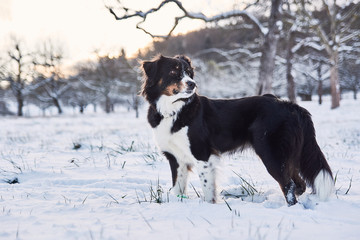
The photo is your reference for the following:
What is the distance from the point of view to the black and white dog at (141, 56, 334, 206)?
3.12m

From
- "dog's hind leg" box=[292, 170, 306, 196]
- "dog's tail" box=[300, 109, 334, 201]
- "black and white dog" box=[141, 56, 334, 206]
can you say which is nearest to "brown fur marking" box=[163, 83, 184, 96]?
"black and white dog" box=[141, 56, 334, 206]

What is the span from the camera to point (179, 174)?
3709mm

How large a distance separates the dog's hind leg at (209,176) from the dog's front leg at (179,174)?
0.39 meters

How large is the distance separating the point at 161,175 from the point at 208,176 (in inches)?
53.7

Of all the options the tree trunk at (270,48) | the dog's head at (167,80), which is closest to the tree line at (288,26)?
the tree trunk at (270,48)

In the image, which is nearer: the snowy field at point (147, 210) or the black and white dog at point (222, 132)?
the snowy field at point (147, 210)

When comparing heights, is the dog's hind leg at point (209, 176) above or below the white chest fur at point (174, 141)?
below

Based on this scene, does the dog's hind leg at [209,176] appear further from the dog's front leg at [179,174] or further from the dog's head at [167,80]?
the dog's head at [167,80]

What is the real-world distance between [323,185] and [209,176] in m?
1.27

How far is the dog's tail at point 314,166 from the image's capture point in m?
2.97

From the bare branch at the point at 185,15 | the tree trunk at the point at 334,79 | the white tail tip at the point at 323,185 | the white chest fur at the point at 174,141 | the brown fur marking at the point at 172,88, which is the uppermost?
the bare branch at the point at 185,15

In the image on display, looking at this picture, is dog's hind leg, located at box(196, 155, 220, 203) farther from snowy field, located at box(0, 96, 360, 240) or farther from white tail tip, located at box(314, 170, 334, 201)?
white tail tip, located at box(314, 170, 334, 201)

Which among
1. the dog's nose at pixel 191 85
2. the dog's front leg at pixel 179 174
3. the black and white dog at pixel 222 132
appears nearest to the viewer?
the black and white dog at pixel 222 132

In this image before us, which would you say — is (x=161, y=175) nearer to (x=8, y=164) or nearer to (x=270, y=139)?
(x=270, y=139)
